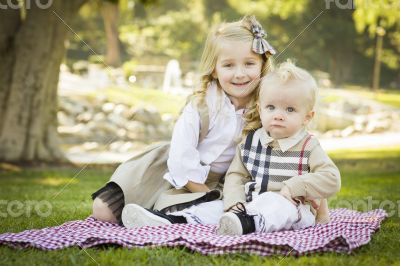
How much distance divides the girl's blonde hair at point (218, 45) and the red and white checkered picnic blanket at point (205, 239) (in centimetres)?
68

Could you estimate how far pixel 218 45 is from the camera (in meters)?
2.87

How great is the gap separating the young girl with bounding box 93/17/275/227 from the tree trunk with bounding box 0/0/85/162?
4560 millimetres

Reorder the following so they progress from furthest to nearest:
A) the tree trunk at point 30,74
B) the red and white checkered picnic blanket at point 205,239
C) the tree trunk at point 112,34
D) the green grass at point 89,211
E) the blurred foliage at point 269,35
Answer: the tree trunk at point 112,34
the blurred foliage at point 269,35
the tree trunk at point 30,74
the red and white checkered picnic blanket at point 205,239
the green grass at point 89,211

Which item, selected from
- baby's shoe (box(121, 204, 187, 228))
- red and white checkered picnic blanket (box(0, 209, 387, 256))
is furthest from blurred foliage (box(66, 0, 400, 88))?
red and white checkered picnic blanket (box(0, 209, 387, 256))

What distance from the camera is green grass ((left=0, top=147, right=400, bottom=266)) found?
2.07 metres

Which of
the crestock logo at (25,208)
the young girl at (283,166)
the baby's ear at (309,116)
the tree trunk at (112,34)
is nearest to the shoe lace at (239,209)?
the young girl at (283,166)

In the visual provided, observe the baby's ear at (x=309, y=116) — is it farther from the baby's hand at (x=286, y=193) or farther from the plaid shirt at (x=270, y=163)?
the baby's hand at (x=286, y=193)

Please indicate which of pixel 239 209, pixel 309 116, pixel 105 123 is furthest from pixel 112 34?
pixel 239 209

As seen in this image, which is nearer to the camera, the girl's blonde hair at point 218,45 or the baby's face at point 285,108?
the baby's face at point 285,108

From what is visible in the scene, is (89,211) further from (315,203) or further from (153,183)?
(315,203)

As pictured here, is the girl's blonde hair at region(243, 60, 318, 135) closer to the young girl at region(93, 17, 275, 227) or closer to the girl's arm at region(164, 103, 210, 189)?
the young girl at region(93, 17, 275, 227)

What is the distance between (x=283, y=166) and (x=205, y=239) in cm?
58

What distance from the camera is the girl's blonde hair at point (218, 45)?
2.86 m

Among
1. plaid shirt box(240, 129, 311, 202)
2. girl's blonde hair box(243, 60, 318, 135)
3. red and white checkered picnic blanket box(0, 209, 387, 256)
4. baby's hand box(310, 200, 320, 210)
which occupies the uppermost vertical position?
girl's blonde hair box(243, 60, 318, 135)
